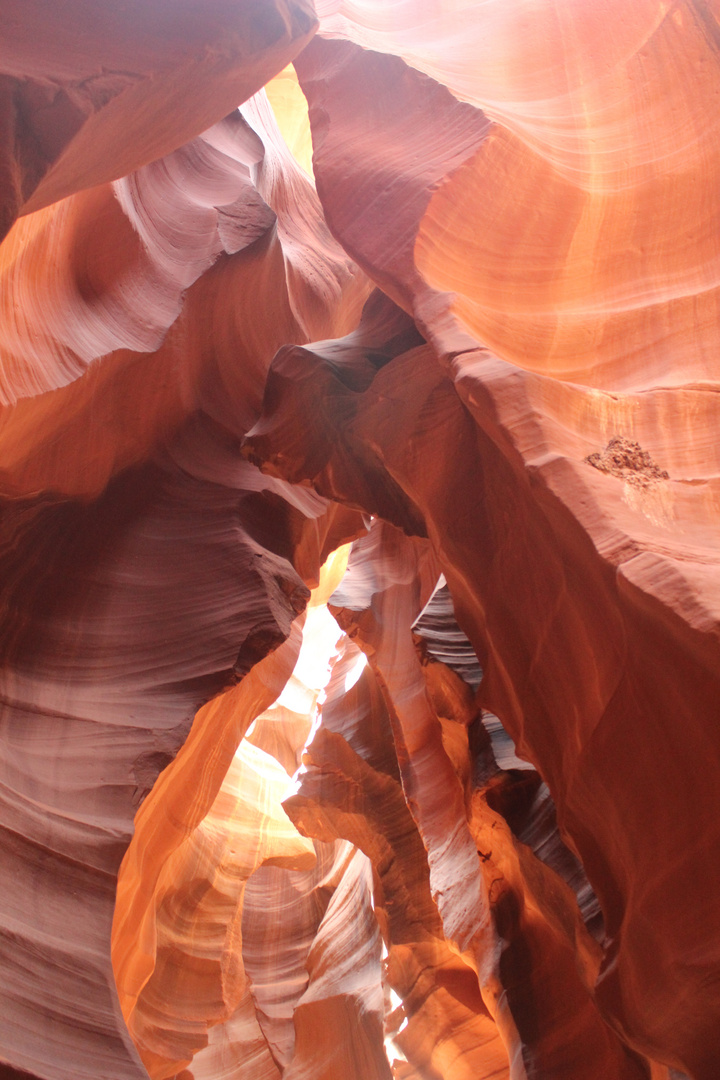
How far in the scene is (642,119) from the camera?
143 inches

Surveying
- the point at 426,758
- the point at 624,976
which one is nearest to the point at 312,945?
the point at 426,758

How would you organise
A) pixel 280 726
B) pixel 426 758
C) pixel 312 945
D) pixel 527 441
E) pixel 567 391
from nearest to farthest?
1. pixel 527 441
2. pixel 567 391
3. pixel 426 758
4. pixel 312 945
5. pixel 280 726

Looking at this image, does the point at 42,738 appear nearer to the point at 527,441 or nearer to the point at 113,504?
the point at 113,504

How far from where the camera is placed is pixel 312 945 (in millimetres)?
8680

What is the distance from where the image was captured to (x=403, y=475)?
3.49m

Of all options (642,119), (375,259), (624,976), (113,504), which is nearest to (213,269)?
(113,504)

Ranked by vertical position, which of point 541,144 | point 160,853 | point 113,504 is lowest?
point 160,853

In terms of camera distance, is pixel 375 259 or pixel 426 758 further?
pixel 426 758

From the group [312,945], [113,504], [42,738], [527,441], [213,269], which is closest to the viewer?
[527,441]

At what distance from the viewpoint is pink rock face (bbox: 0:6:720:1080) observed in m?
2.47

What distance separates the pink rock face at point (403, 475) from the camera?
2475 millimetres

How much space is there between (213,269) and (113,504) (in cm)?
178

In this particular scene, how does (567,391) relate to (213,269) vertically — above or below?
below

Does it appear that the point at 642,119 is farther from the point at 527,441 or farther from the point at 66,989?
the point at 66,989
